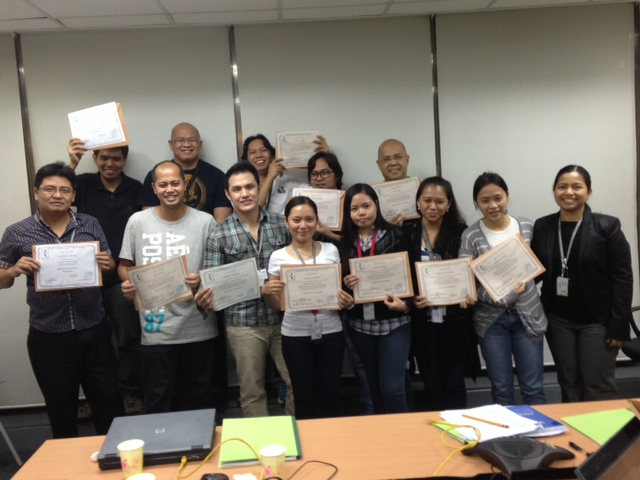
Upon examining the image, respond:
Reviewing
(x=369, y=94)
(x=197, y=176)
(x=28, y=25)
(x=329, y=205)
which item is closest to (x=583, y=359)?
(x=329, y=205)

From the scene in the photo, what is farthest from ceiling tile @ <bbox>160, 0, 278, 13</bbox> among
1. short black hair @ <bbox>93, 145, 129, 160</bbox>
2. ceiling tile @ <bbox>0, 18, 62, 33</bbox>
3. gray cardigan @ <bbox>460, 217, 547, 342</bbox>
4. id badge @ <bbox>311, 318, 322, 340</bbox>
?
id badge @ <bbox>311, 318, 322, 340</bbox>

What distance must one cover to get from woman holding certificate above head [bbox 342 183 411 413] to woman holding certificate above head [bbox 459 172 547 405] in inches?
15.8

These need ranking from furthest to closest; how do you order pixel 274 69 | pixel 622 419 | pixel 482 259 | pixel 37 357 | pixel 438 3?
pixel 274 69 → pixel 438 3 → pixel 37 357 → pixel 482 259 → pixel 622 419

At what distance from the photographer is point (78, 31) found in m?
3.68

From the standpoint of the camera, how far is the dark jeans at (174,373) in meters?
2.79

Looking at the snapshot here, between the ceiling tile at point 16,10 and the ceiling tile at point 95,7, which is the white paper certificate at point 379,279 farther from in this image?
the ceiling tile at point 16,10

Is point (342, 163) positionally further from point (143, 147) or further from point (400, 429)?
point (400, 429)

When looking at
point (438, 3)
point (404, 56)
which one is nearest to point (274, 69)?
point (404, 56)

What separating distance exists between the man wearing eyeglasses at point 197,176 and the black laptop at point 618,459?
2.66 m

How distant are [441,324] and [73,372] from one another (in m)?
1.98

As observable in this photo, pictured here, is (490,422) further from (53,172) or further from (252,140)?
(252,140)

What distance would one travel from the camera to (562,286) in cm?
261

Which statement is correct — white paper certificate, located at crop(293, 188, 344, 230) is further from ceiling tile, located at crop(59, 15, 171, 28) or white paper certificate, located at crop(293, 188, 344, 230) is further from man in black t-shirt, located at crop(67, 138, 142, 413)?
ceiling tile, located at crop(59, 15, 171, 28)

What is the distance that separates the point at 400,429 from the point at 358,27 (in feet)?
10.1
